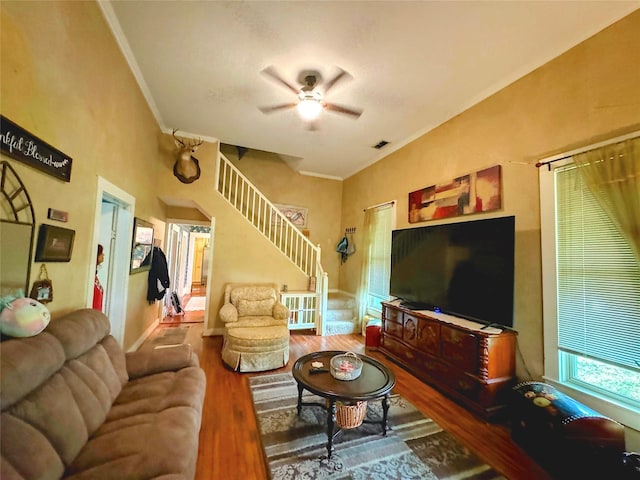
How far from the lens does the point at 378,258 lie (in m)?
4.77

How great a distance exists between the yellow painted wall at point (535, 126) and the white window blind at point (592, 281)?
186 millimetres

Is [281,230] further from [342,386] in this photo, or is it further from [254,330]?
[342,386]

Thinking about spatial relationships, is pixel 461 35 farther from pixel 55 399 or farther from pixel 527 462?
pixel 55 399

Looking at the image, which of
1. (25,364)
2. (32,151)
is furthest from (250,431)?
(32,151)

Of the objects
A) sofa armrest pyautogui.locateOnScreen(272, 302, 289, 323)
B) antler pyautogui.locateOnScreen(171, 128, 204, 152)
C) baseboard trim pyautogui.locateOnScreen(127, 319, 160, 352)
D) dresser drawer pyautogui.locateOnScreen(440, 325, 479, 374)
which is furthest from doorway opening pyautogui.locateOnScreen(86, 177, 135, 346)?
dresser drawer pyautogui.locateOnScreen(440, 325, 479, 374)

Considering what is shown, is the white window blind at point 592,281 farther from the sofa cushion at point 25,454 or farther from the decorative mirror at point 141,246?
the decorative mirror at point 141,246

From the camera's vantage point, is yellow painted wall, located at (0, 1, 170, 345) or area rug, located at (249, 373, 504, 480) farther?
area rug, located at (249, 373, 504, 480)

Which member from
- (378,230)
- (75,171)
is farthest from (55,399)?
(378,230)

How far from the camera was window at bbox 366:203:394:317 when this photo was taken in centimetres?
455

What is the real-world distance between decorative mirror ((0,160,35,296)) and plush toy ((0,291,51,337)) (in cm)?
10

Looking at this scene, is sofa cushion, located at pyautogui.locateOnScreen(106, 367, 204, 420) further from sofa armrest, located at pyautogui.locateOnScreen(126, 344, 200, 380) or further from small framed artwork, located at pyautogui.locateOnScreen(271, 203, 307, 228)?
small framed artwork, located at pyautogui.locateOnScreen(271, 203, 307, 228)

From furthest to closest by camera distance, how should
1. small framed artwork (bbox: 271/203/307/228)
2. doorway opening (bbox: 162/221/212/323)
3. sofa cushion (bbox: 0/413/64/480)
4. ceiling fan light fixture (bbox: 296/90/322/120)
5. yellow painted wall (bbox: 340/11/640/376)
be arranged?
small framed artwork (bbox: 271/203/307/228), doorway opening (bbox: 162/221/212/323), ceiling fan light fixture (bbox: 296/90/322/120), yellow painted wall (bbox: 340/11/640/376), sofa cushion (bbox: 0/413/64/480)

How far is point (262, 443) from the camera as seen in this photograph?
1.92m

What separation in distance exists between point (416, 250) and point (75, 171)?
139 inches
